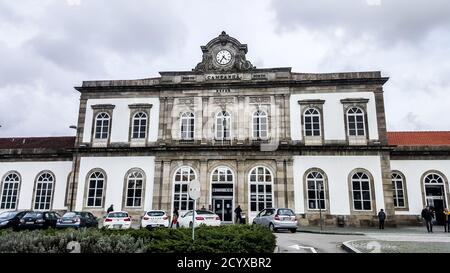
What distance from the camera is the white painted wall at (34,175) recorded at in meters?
29.8

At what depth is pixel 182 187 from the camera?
2777 centimetres

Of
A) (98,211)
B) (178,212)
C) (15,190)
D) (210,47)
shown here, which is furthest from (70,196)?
(210,47)

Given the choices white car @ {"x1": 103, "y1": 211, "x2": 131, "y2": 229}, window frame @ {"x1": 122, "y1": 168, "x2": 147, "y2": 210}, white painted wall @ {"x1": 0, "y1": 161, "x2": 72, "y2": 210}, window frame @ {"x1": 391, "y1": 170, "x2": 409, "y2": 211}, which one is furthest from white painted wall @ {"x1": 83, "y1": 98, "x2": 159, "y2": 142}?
window frame @ {"x1": 391, "y1": 170, "x2": 409, "y2": 211}

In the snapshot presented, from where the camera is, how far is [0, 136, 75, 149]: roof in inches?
1294

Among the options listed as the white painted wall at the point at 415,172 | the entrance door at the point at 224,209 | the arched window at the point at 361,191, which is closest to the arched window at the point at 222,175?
the entrance door at the point at 224,209

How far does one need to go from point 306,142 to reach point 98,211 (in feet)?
56.6

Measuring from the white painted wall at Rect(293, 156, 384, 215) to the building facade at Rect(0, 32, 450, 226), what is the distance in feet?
0.25

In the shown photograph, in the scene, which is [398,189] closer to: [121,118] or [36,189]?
[121,118]

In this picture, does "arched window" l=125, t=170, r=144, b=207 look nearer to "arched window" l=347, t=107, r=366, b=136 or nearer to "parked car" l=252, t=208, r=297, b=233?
"parked car" l=252, t=208, r=297, b=233

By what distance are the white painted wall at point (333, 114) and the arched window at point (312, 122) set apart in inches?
18.7

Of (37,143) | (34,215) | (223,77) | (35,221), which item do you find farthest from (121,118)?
(35,221)

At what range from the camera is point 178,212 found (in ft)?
88.2
